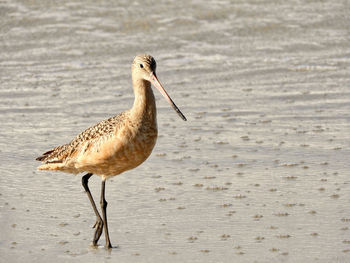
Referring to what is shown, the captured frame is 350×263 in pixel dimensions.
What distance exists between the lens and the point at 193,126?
27.7 ft

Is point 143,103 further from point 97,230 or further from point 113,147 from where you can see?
point 97,230

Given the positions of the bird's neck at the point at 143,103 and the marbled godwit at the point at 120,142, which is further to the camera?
the bird's neck at the point at 143,103

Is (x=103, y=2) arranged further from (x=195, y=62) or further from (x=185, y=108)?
(x=185, y=108)

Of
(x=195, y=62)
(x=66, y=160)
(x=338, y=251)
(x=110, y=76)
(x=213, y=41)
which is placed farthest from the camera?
(x=213, y=41)

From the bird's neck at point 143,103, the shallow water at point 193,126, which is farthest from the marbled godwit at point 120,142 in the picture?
the shallow water at point 193,126

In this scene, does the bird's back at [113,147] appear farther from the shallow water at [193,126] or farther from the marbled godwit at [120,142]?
the shallow water at [193,126]

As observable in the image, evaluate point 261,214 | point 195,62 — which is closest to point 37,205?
point 261,214

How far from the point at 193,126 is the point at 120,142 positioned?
3.09 metres

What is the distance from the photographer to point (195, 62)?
11414mm

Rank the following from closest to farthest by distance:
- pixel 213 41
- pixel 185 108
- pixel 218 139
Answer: pixel 218 139, pixel 185 108, pixel 213 41

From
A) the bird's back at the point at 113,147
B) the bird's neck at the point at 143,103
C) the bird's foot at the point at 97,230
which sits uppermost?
the bird's neck at the point at 143,103

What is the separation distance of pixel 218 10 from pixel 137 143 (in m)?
8.79

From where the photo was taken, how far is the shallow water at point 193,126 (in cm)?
559

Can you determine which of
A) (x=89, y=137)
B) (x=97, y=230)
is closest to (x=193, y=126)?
(x=89, y=137)
